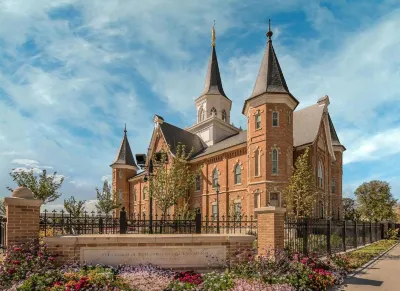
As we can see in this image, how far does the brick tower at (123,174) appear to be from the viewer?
154 feet

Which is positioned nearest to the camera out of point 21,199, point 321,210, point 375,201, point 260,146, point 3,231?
point 21,199

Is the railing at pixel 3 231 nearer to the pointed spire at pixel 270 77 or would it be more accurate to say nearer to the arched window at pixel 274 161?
the arched window at pixel 274 161

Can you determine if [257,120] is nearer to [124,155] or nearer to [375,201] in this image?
[124,155]

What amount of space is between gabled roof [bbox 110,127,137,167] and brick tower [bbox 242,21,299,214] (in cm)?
2554

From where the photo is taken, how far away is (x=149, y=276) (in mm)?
7816

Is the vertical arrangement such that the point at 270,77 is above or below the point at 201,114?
below

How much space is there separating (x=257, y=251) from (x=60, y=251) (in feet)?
18.6

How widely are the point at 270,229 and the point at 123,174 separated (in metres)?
40.2

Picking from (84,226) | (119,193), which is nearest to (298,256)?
(84,226)

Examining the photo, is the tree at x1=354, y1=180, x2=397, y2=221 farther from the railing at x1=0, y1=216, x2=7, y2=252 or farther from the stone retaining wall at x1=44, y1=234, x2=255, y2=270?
the railing at x1=0, y1=216, x2=7, y2=252

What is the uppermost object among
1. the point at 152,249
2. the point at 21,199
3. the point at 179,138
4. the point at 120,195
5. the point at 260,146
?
the point at 179,138

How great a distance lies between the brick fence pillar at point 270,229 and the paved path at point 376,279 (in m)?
2.22

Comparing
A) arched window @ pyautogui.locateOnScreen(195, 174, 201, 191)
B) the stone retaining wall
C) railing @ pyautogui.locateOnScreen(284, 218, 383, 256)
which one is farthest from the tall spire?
the stone retaining wall

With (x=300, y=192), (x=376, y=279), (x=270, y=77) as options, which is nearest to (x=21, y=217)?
(x=376, y=279)
